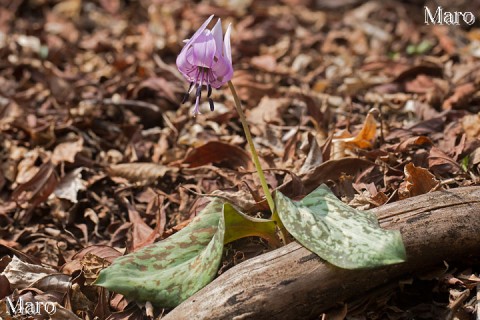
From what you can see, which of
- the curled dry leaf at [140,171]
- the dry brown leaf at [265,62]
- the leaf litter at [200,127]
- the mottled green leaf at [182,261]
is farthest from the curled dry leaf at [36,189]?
the dry brown leaf at [265,62]

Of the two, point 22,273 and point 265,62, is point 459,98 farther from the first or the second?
point 22,273

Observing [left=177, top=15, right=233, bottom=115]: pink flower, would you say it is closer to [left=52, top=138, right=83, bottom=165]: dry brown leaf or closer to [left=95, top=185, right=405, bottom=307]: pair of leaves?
[left=95, top=185, right=405, bottom=307]: pair of leaves

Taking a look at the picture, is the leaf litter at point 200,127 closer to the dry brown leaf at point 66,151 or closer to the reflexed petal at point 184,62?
the dry brown leaf at point 66,151

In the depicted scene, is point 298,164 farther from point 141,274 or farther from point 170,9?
point 170,9

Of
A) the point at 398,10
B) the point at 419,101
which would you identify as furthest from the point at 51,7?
the point at 419,101

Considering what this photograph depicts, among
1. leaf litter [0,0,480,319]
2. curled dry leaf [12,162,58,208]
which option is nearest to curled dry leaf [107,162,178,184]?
leaf litter [0,0,480,319]

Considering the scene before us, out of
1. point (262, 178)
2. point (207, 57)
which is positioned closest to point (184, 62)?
point (207, 57)
